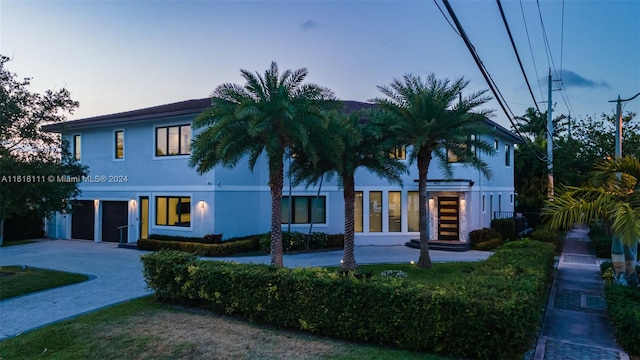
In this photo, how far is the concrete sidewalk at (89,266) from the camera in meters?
8.81

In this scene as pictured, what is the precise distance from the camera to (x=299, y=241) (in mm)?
18188

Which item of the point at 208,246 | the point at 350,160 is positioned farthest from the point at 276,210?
the point at 208,246

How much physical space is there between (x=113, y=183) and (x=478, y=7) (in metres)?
19.1

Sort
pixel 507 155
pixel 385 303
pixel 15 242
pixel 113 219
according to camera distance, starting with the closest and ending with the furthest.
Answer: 1. pixel 385 303
2. pixel 113 219
3. pixel 15 242
4. pixel 507 155

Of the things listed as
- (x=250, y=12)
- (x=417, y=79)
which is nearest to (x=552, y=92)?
(x=417, y=79)

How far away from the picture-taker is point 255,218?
19344mm

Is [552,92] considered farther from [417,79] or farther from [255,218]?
[255,218]

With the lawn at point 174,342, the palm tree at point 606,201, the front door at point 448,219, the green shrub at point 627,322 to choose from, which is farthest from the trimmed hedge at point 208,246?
the green shrub at point 627,322

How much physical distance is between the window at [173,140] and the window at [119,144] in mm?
2543

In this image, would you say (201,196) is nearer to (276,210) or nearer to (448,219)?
(276,210)

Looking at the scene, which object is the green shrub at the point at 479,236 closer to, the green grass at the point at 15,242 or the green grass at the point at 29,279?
the green grass at the point at 29,279

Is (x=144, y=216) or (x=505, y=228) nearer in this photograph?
(x=144, y=216)

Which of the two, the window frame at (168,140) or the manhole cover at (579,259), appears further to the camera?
the window frame at (168,140)

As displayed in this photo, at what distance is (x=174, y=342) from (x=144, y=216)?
14689 millimetres
